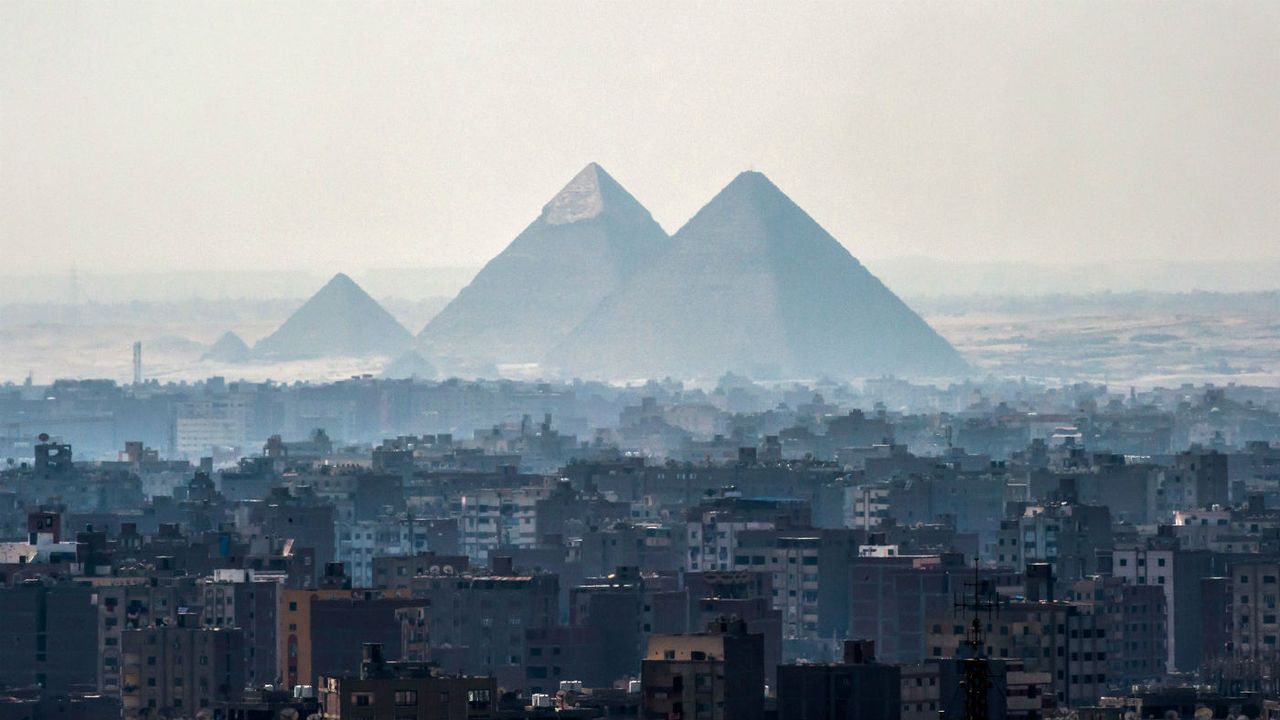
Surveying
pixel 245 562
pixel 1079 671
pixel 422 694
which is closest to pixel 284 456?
pixel 245 562

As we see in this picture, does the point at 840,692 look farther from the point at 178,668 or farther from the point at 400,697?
the point at 178,668

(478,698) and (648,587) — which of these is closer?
(478,698)

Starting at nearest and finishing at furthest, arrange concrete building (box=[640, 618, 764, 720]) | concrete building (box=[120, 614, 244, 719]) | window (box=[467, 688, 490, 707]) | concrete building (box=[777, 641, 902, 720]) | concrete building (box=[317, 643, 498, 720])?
concrete building (box=[317, 643, 498, 720]), window (box=[467, 688, 490, 707]), concrete building (box=[640, 618, 764, 720]), concrete building (box=[777, 641, 902, 720]), concrete building (box=[120, 614, 244, 719])

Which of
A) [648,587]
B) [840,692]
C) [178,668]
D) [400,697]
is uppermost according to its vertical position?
[648,587]

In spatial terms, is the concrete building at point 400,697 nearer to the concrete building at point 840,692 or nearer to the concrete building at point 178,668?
the concrete building at point 840,692

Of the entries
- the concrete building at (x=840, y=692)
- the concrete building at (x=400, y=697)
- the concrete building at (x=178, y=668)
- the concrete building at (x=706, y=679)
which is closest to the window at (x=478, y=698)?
the concrete building at (x=400, y=697)

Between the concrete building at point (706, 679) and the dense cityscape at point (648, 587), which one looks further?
the dense cityscape at point (648, 587)

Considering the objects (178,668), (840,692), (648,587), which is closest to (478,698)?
(840,692)

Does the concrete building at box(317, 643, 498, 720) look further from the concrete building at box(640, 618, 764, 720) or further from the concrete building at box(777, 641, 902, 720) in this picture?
the concrete building at box(777, 641, 902, 720)

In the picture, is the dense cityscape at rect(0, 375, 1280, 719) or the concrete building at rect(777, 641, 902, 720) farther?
the dense cityscape at rect(0, 375, 1280, 719)

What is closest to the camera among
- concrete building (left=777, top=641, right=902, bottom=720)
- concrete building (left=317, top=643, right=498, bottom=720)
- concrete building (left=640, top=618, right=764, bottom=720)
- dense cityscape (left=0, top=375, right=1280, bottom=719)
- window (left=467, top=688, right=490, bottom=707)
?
concrete building (left=317, top=643, right=498, bottom=720)

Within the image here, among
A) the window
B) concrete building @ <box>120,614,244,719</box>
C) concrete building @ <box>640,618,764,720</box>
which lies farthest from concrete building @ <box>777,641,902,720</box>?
concrete building @ <box>120,614,244,719</box>
